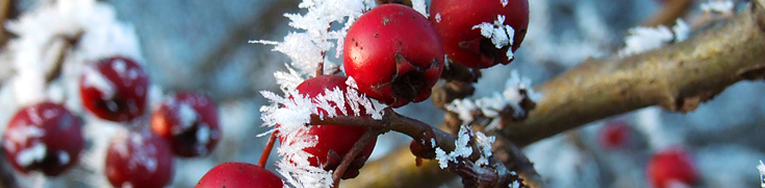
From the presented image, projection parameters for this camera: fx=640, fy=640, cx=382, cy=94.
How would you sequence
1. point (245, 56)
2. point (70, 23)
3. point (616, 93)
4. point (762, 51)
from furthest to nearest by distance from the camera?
point (245, 56) < point (70, 23) < point (616, 93) < point (762, 51)

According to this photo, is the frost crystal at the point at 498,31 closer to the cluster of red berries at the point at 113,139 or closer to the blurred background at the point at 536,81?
the cluster of red berries at the point at 113,139

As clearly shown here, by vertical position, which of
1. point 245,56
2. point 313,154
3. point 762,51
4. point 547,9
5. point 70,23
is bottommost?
point 313,154

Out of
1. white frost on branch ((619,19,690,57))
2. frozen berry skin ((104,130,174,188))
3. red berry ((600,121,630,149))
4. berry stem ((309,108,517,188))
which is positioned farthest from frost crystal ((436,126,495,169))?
red berry ((600,121,630,149))

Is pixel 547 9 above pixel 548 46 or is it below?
above

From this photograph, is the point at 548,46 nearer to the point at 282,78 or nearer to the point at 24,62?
the point at 24,62

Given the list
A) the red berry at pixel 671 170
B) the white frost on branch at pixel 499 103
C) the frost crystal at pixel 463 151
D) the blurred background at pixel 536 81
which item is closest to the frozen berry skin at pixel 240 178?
the frost crystal at pixel 463 151

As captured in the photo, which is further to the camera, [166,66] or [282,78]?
[166,66]

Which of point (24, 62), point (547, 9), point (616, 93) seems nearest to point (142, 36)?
point (24, 62)

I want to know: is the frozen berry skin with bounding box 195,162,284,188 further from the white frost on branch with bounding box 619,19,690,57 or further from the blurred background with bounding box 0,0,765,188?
the blurred background with bounding box 0,0,765,188
